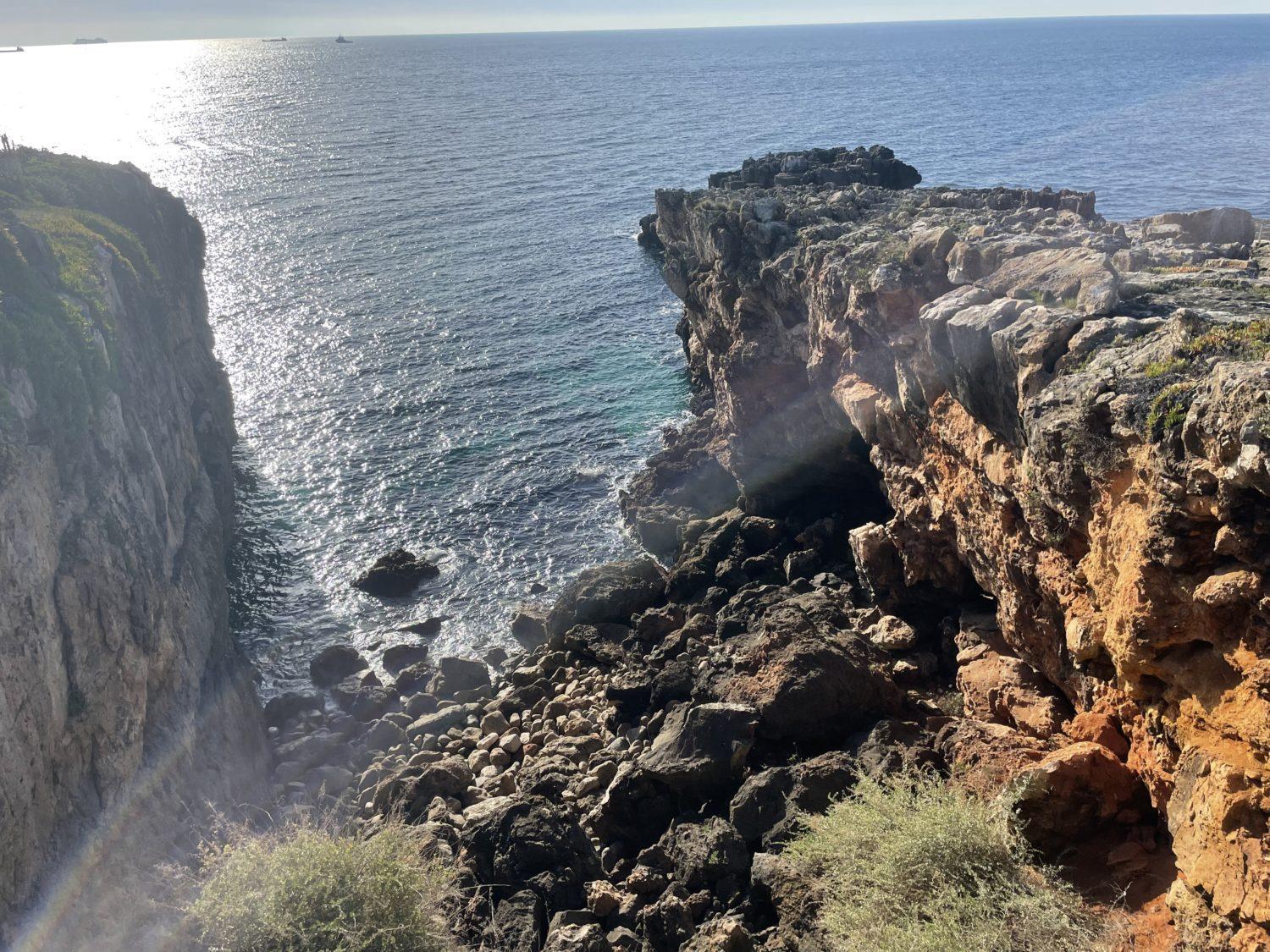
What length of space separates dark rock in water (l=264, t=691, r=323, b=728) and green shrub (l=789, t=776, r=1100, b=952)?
65.7 ft

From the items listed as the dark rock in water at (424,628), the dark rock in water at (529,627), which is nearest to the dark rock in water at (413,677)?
the dark rock in water at (424,628)

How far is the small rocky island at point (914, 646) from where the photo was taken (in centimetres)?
1305

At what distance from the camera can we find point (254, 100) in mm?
177000

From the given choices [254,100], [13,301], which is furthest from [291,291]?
[254,100]

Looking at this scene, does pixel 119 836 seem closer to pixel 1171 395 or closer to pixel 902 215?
pixel 1171 395

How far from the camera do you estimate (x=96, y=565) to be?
2138cm

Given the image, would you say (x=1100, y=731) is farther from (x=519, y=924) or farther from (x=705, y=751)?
(x=519, y=924)

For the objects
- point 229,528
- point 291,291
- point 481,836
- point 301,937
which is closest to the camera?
point 301,937

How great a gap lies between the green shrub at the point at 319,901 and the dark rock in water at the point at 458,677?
1403 cm

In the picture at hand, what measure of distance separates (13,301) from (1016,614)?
86.9 feet

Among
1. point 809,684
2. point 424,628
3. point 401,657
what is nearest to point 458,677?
point 401,657

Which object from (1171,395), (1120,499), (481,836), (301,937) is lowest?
(481,836)

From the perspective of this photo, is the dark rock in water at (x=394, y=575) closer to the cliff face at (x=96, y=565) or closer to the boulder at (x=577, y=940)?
the cliff face at (x=96, y=565)

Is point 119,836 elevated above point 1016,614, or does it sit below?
below
